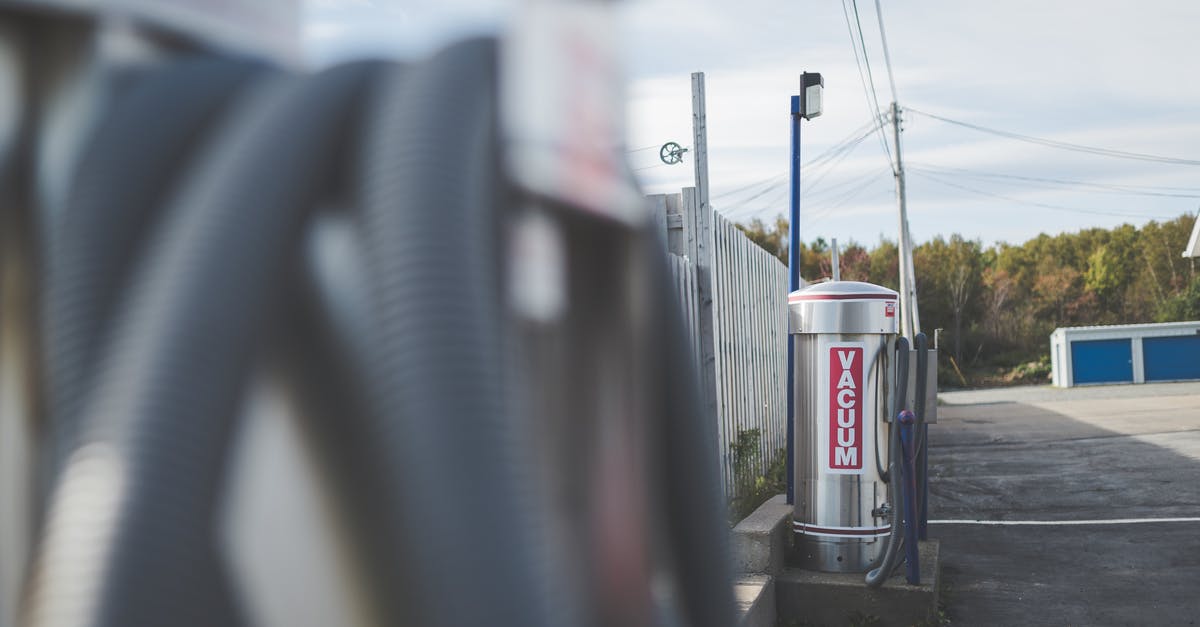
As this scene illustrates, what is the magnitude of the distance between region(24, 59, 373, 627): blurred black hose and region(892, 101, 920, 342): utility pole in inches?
984

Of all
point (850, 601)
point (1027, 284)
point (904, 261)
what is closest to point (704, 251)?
point (850, 601)

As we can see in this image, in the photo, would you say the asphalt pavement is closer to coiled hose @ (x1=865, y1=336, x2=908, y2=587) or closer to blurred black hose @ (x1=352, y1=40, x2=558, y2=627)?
coiled hose @ (x1=865, y1=336, x2=908, y2=587)

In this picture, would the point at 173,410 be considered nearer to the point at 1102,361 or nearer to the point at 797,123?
the point at 797,123

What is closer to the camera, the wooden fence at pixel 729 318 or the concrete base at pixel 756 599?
the concrete base at pixel 756 599

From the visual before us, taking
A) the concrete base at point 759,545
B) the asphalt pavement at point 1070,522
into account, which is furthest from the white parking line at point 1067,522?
the concrete base at point 759,545

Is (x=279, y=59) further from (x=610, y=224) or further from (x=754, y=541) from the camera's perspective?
(x=754, y=541)

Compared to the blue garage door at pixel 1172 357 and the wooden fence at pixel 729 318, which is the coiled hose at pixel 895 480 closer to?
the wooden fence at pixel 729 318

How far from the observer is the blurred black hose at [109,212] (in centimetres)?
60

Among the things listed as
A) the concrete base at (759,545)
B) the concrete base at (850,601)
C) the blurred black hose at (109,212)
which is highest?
the blurred black hose at (109,212)

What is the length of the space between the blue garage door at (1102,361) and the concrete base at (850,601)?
33.0 m

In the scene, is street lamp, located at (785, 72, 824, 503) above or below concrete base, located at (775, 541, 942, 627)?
above

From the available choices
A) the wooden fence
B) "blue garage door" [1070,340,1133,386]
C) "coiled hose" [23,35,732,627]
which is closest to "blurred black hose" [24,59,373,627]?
"coiled hose" [23,35,732,627]

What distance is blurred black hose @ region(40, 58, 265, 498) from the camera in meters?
0.60

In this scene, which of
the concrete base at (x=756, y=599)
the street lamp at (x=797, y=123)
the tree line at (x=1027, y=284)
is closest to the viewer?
the concrete base at (x=756, y=599)
